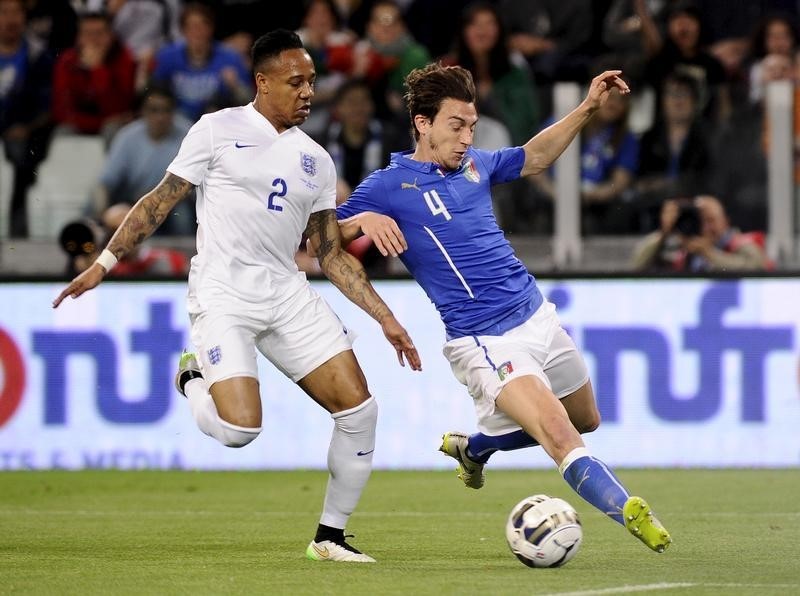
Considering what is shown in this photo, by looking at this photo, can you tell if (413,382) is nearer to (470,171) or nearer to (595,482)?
(470,171)

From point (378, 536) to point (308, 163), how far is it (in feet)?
6.91

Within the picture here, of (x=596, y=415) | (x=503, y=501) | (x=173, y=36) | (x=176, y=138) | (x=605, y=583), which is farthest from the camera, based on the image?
(x=173, y=36)

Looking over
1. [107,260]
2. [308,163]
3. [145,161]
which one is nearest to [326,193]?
[308,163]

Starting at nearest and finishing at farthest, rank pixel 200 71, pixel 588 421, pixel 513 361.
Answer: pixel 513 361 < pixel 588 421 < pixel 200 71

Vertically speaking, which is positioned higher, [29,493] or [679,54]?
[679,54]

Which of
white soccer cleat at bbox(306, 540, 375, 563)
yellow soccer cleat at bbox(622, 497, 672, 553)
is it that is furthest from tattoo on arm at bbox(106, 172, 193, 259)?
yellow soccer cleat at bbox(622, 497, 672, 553)

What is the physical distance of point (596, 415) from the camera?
24.9 ft

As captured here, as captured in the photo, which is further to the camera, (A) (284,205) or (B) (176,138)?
(B) (176,138)

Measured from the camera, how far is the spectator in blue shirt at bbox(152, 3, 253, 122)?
13.6m

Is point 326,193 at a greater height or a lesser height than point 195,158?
lesser

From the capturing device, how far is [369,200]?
24.1 ft

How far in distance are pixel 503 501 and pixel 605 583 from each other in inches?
156

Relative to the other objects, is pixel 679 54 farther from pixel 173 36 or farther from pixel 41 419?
pixel 41 419

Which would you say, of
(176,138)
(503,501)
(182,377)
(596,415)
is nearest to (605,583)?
(596,415)
